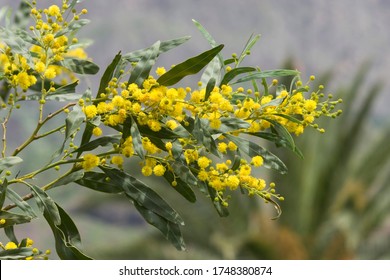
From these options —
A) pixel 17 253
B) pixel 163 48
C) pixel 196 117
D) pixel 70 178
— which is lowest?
pixel 17 253

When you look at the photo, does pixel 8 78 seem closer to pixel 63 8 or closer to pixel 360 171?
pixel 63 8

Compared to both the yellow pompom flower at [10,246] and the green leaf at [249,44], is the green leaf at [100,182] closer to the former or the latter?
the yellow pompom flower at [10,246]

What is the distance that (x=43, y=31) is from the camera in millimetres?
1226

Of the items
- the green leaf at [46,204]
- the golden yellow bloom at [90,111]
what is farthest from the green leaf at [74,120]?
the green leaf at [46,204]

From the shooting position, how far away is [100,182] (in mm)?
1240

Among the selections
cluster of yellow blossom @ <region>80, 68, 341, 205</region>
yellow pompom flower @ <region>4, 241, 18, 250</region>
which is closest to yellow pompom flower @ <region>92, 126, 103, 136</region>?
cluster of yellow blossom @ <region>80, 68, 341, 205</region>

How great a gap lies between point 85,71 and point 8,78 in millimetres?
171

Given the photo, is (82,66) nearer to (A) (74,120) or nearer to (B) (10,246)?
(A) (74,120)

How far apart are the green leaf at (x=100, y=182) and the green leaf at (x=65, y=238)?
7cm

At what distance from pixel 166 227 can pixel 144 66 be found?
0.28 meters

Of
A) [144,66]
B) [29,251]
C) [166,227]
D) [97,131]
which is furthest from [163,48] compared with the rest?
[29,251]

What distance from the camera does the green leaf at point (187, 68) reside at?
113 cm

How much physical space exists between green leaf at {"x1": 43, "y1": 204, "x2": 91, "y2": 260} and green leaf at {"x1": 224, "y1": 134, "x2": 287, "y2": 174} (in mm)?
319
